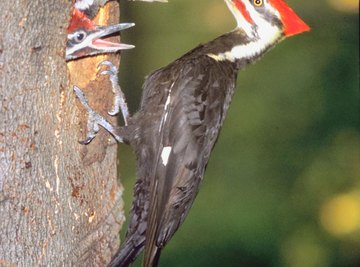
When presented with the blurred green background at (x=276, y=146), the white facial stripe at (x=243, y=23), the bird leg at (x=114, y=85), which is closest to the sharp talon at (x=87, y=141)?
the bird leg at (x=114, y=85)

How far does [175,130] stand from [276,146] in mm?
3682

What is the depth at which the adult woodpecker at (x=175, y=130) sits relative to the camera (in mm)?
3777

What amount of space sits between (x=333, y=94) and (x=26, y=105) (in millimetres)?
4702

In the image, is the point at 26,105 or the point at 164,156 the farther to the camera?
the point at 164,156

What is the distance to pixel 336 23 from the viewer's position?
7.34 m

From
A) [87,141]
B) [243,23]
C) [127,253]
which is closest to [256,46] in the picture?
[243,23]

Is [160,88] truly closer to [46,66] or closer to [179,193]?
[179,193]

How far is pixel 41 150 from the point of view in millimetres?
3303

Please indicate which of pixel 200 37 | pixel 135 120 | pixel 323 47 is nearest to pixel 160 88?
pixel 135 120

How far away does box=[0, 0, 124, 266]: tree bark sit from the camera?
3189 mm

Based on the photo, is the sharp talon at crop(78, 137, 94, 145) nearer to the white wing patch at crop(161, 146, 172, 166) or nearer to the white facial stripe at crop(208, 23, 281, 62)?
the white wing patch at crop(161, 146, 172, 166)

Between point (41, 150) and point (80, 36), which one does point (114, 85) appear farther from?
point (41, 150)

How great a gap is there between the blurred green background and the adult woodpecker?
9.46ft

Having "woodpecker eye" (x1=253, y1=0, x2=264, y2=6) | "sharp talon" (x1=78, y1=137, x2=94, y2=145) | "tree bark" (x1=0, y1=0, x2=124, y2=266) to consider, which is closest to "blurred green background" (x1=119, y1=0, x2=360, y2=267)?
"woodpecker eye" (x1=253, y1=0, x2=264, y2=6)
